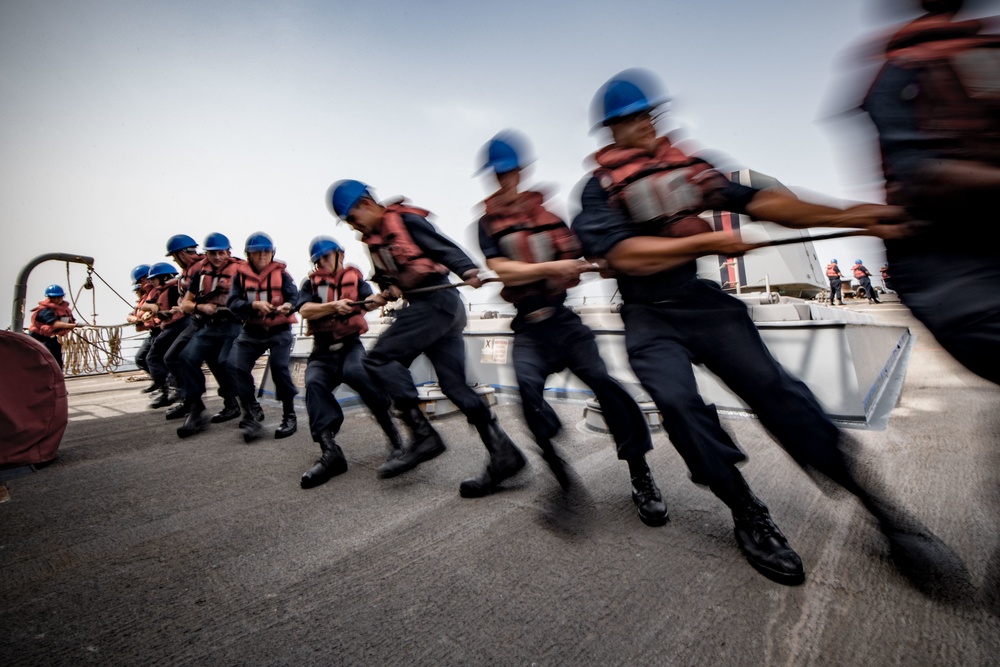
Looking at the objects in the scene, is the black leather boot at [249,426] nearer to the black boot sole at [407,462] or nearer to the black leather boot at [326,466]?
the black leather boot at [326,466]

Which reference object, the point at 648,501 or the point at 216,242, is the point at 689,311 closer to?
the point at 648,501

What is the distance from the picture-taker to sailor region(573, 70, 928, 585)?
1734mm

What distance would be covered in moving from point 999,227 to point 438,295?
2621 millimetres

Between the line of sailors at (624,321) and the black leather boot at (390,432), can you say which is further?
the black leather boot at (390,432)

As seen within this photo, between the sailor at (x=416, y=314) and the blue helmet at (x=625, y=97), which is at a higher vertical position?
the blue helmet at (x=625, y=97)

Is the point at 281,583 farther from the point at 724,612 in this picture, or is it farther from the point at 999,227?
the point at 999,227

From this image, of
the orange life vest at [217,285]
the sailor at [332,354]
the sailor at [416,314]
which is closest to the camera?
the sailor at [416,314]

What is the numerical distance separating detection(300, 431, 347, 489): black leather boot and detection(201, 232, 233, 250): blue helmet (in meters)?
3.84

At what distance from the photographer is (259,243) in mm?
5066

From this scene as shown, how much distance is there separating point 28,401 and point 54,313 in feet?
29.9

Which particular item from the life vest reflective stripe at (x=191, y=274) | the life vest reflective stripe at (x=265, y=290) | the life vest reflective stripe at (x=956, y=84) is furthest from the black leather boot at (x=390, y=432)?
the life vest reflective stripe at (x=191, y=274)

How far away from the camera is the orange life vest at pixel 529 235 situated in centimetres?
254

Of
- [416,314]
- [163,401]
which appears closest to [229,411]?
[163,401]

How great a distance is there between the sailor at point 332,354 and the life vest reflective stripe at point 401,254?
0.67 meters
